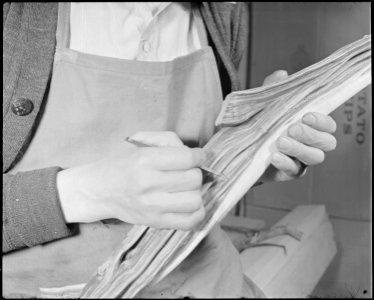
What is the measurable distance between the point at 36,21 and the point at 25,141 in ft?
0.42

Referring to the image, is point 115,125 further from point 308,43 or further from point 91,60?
point 308,43

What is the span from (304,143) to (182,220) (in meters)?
0.17

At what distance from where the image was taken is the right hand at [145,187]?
1.19ft

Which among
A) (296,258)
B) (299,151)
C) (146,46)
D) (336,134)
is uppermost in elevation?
(146,46)

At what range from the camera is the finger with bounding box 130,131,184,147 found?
1.31 ft

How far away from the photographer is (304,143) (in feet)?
1.53

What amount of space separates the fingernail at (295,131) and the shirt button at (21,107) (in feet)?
0.85

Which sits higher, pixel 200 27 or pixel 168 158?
pixel 200 27

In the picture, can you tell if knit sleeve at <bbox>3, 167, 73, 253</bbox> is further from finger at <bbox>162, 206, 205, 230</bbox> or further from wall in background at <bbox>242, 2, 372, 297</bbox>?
wall in background at <bbox>242, 2, 372, 297</bbox>

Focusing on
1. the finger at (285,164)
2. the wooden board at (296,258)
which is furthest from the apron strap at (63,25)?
the wooden board at (296,258)

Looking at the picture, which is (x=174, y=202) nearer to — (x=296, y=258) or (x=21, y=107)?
(x=21, y=107)

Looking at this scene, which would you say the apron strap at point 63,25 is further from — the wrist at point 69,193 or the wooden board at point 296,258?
the wooden board at point 296,258

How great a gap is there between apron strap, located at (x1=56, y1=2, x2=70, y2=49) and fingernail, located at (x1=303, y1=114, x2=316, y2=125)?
0.26 m

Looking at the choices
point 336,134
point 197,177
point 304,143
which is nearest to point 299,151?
point 304,143
